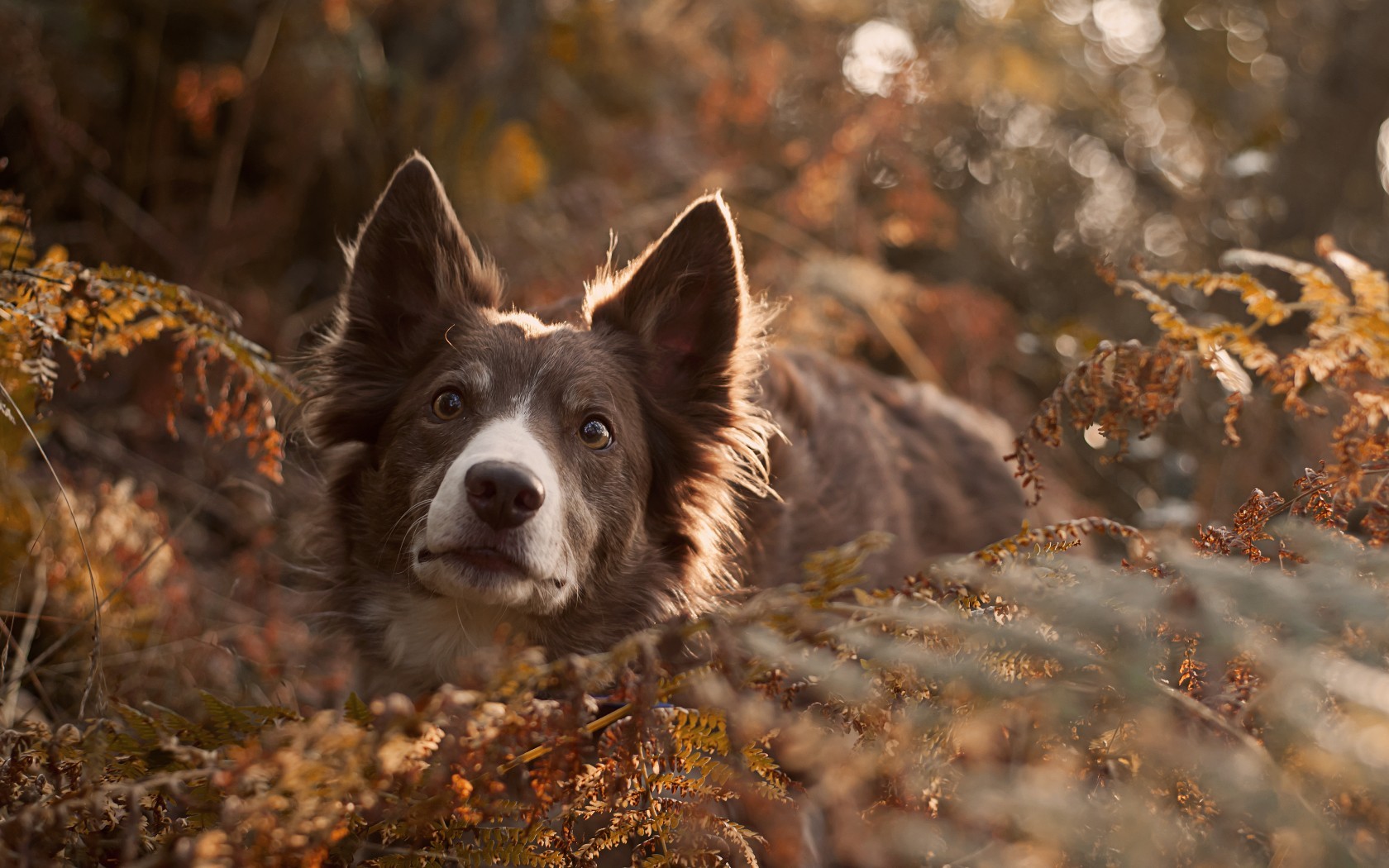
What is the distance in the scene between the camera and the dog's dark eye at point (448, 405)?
11.5 ft

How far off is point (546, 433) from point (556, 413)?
12 centimetres

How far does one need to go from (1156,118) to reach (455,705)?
9.19 meters

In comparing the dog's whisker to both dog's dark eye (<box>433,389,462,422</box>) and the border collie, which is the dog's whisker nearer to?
the border collie

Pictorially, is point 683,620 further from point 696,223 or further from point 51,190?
point 51,190

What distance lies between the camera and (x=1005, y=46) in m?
8.36

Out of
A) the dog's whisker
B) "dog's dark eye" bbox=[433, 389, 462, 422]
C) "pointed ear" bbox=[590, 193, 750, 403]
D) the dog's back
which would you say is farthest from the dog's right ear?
the dog's back

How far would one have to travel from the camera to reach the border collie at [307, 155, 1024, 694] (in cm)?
346

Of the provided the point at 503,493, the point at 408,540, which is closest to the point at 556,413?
the point at 503,493

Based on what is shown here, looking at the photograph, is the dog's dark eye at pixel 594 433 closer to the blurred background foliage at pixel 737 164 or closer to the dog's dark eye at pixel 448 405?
the dog's dark eye at pixel 448 405

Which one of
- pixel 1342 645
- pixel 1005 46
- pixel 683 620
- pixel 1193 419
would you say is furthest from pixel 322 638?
pixel 1005 46

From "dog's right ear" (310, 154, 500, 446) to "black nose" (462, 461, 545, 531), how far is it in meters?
0.96

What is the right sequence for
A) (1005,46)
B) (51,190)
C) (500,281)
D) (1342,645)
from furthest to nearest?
(1005,46) < (51,190) < (500,281) < (1342,645)

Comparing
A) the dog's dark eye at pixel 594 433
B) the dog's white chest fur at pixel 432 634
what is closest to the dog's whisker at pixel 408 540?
the dog's white chest fur at pixel 432 634

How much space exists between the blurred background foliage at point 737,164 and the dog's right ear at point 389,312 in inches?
43.5
